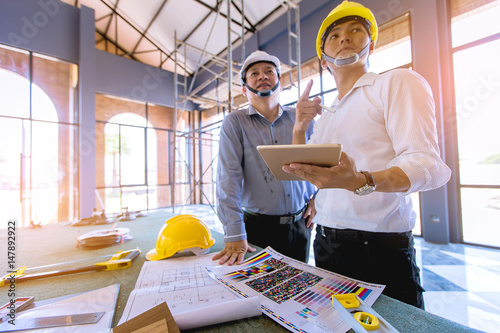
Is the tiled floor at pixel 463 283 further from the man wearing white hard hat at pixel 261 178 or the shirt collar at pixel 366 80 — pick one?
the shirt collar at pixel 366 80

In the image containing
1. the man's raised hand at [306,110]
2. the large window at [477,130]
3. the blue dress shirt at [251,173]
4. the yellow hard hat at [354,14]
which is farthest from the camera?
the large window at [477,130]

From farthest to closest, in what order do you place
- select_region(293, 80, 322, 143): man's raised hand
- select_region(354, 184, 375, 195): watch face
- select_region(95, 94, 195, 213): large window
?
1. select_region(95, 94, 195, 213): large window
2. select_region(293, 80, 322, 143): man's raised hand
3. select_region(354, 184, 375, 195): watch face

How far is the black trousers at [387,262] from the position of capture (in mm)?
864

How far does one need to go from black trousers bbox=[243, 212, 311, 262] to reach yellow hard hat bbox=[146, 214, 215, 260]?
0.32 meters

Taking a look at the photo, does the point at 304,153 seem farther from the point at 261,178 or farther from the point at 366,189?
the point at 261,178

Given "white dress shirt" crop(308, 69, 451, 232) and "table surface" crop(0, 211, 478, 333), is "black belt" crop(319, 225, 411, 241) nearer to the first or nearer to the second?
"white dress shirt" crop(308, 69, 451, 232)

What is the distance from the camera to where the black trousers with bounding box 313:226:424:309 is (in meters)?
0.86

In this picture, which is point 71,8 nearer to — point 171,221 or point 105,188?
point 105,188

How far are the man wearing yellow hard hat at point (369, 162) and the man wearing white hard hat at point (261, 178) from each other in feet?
1.19

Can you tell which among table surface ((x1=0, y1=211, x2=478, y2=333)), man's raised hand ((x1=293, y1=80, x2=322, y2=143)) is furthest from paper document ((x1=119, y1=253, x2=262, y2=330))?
man's raised hand ((x1=293, y1=80, x2=322, y2=143))

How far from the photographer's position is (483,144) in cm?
361

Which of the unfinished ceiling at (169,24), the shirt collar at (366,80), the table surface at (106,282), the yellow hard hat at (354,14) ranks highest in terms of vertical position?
the unfinished ceiling at (169,24)

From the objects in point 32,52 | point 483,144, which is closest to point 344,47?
point 483,144

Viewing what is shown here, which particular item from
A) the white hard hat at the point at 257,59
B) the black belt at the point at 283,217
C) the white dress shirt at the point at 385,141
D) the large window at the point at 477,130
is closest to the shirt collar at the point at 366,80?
the white dress shirt at the point at 385,141
